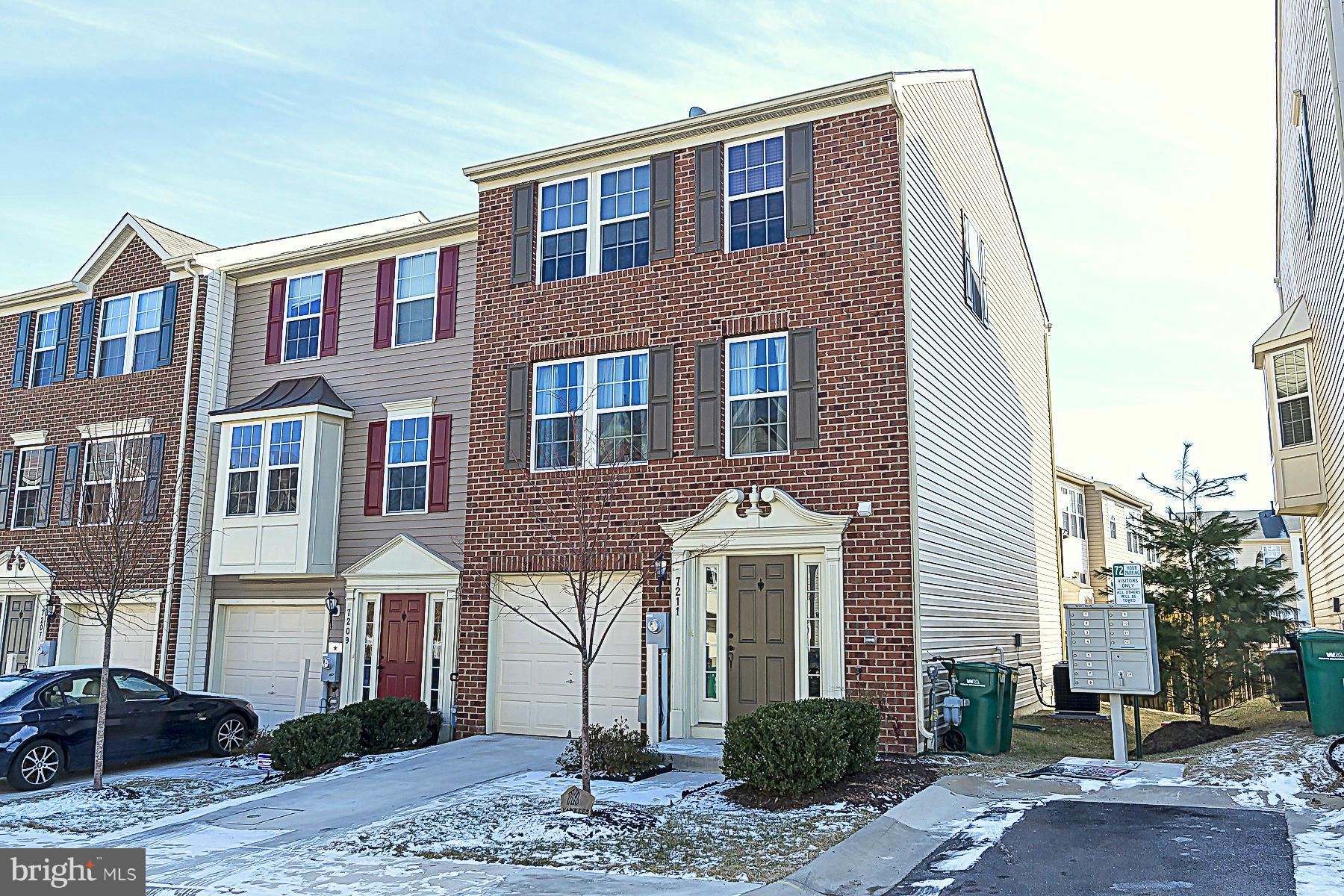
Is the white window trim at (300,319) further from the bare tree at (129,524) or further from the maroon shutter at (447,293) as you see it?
the bare tree at (129,524)

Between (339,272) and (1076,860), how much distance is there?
15.4m

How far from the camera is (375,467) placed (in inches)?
684

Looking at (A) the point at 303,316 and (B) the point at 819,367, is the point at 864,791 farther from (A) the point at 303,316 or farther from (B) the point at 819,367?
(A) the point at 303,316

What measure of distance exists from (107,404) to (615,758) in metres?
14.2

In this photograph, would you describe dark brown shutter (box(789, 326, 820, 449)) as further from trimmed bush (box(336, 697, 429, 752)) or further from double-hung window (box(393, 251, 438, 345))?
double-hung window (box(393, 251, 438, 345))

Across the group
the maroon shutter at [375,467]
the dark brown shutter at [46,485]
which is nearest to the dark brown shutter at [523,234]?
the maroon shutter at [375,467]

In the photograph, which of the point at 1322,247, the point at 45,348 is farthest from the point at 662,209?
the point at 45,348

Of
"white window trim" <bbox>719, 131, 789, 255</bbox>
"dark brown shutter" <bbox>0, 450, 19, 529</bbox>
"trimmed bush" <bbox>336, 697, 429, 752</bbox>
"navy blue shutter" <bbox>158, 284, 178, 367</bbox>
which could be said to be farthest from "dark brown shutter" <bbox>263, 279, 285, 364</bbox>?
"white window trim" <bbox>719, 131, 789, 255</bbox>

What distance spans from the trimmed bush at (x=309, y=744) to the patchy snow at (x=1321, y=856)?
10.3 meters

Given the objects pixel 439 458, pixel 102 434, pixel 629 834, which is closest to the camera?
pixel 629 834

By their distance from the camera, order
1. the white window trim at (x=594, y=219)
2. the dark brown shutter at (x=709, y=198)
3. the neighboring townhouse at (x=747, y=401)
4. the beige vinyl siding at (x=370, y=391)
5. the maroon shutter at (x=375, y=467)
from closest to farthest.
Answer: the neighboring townhouse at (x=747, y=401)
the dark brown shutter at (x=709, y=198)
the white window trim at (x=594, y=219)
the beige vinyl siding at (x=370, y=391)
the maroon shutter at (x=375, y=467)

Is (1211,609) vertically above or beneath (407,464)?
beneath

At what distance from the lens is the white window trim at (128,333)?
19797 mm

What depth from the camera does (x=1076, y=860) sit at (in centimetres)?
739
